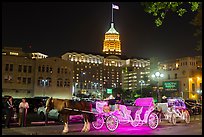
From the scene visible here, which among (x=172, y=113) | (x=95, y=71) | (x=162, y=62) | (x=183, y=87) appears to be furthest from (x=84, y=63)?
(x=172, y=113)

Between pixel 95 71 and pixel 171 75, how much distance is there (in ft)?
224

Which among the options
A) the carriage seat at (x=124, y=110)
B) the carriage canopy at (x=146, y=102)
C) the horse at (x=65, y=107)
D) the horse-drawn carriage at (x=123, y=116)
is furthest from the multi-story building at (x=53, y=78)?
the horse at (x=65, y=107)

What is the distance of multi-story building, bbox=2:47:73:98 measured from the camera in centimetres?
6925

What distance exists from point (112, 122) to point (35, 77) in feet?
198

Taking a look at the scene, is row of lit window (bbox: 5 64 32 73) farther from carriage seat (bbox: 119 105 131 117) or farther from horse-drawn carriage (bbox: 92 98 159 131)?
carriage seat (bbox: 119 105 131 117)

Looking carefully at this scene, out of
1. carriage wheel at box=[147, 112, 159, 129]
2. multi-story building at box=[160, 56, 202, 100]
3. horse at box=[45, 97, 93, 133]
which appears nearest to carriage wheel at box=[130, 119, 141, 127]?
carriage wheel at box=[147, 112, 159, 129]

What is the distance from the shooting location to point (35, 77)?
73.4 meters

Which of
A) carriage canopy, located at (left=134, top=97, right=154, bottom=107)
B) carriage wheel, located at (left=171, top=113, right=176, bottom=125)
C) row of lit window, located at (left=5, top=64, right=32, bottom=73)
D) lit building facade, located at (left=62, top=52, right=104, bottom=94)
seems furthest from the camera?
lit building facade, located at (left=62, top=52, right=104, bottom=94)

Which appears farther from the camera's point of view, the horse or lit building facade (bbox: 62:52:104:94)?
lit building facade (bbox: 62:52:104:94)

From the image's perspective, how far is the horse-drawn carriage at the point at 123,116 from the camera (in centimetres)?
1561

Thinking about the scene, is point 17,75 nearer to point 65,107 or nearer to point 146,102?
point 146,102

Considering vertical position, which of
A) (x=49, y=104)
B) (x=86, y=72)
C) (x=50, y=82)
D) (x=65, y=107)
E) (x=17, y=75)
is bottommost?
(x=65, y=107)

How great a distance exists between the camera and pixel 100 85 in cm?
18788

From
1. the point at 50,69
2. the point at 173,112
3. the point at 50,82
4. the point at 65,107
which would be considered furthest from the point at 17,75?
the point at 65,107
